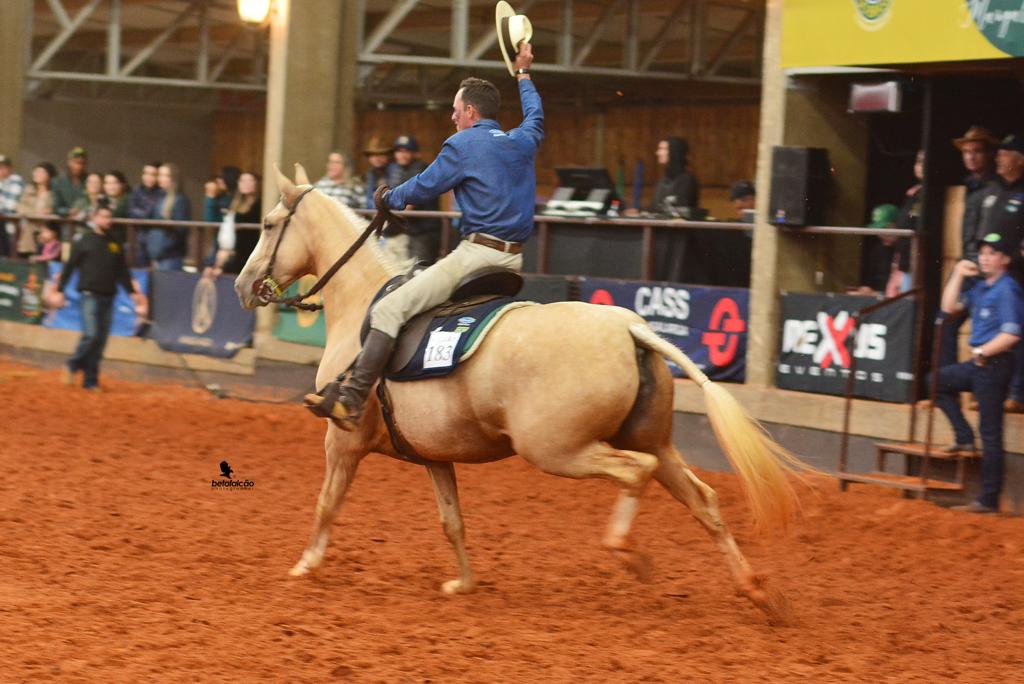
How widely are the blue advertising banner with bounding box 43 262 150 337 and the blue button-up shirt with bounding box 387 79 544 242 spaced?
36.3ft

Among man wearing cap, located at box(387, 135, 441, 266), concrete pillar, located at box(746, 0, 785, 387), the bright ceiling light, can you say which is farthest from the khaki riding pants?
the bright ceiling light

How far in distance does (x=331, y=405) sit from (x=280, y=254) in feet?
4.07

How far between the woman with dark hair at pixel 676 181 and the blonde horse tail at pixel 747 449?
6.87 metres

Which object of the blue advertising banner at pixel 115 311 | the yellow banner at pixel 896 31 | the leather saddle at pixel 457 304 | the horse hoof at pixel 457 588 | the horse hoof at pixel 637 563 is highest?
the yellow banner at pixel 896 31

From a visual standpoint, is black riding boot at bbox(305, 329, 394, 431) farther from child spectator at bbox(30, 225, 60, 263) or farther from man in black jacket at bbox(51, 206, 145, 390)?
child spectator at bbox(30, 225, 60, 263)

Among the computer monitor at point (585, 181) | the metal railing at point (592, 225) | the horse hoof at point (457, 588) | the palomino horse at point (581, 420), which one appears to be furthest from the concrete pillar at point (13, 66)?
the horse hoof at point (457, 588)

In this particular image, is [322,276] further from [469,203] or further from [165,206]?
[165,206]

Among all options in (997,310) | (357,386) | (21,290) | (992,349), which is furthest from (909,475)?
(21,290)

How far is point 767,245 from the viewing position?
472 inches

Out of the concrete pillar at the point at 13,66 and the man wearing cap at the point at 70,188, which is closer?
the man wearing cap at the point at 70,188

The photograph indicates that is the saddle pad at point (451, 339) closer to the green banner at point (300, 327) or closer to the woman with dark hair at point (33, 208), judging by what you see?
the green banner at point (300, 327)

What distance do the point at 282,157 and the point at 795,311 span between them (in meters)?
7.11

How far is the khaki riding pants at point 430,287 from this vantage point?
6.77 m

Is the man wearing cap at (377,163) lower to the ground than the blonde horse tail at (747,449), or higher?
higher
